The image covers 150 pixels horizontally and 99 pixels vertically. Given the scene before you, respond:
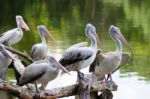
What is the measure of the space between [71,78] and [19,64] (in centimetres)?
633

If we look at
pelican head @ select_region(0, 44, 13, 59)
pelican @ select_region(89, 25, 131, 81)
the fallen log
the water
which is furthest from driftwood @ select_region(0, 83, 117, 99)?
the water

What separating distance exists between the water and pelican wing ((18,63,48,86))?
6.48 feet

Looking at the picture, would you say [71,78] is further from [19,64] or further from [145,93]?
[19,64]

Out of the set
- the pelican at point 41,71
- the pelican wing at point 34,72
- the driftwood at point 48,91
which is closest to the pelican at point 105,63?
the driftwood at point 48,91

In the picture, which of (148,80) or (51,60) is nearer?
(51,60)

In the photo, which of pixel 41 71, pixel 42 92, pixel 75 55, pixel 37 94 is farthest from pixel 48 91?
pixel 75 55

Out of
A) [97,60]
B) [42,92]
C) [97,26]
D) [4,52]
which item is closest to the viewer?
[42,92]

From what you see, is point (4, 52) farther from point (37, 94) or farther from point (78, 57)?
point (78, 57)

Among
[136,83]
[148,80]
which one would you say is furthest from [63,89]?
[148,80]

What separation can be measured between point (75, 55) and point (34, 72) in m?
1.07

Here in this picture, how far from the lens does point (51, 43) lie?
27188 mm

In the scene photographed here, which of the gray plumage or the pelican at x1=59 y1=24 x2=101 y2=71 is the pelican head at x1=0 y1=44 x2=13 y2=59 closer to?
the gray plumage

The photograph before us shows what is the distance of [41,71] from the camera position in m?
10.3

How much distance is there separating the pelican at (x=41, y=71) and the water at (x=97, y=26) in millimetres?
1978
